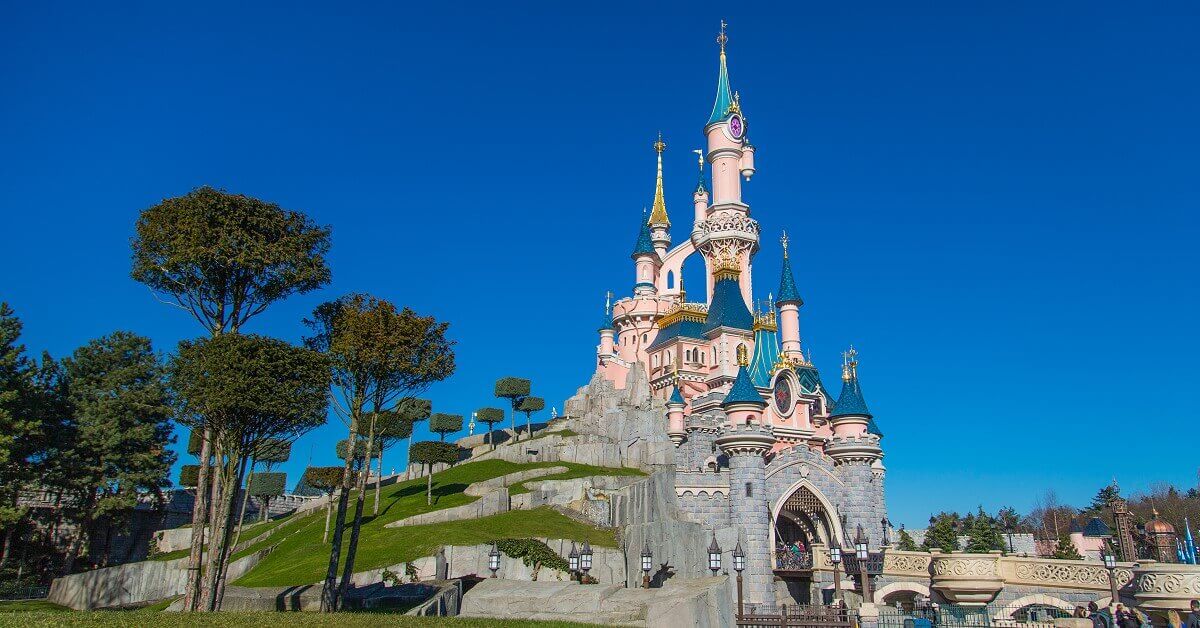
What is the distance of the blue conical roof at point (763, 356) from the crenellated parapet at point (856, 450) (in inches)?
244

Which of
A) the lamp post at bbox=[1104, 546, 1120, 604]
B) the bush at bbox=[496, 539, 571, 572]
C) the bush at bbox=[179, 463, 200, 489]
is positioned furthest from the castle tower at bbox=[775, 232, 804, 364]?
the bush at bbox=[179, 463, 200, 489]

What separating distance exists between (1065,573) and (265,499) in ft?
182

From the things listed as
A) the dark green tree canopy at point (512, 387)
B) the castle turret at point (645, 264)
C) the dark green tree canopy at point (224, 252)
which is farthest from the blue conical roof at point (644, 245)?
the dark green tree canopy at point (224, 252)

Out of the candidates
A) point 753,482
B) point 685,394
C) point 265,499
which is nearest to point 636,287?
point 685,394

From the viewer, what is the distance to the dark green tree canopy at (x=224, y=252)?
25844mm

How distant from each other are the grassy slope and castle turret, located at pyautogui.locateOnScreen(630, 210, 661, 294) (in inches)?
770

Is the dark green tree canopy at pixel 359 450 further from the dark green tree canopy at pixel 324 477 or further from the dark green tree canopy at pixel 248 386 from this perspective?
the dark green tree canopy at pixel 248 386

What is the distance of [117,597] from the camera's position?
3089cm

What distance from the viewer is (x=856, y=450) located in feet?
145

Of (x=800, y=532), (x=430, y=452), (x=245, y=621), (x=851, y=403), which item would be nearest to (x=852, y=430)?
(x=851, y=403)

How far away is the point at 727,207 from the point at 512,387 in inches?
1013

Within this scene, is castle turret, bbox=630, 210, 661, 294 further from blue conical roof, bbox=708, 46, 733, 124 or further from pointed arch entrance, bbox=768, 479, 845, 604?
pointed arch entrance, bbox=768, 479, 845, 604

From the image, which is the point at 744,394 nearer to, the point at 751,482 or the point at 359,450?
the point at 751,482

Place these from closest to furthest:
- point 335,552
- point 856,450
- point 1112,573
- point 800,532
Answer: point 1112,573, point 335,552, point 856,450, point 800,532
